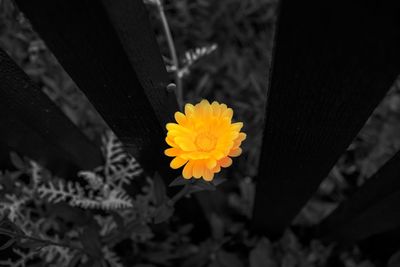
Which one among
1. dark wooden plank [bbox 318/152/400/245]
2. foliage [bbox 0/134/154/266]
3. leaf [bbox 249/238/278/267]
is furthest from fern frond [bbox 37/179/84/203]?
dark wooden plank [bbox 318/152/400/245]

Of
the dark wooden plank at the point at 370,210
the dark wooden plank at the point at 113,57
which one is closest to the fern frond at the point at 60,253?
the dark wooden plank at the point at 113,57

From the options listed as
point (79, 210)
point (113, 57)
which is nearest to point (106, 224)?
point (79, 210)

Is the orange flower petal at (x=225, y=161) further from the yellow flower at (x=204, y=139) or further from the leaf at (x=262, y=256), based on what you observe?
the leaf at (x=262, y=256)

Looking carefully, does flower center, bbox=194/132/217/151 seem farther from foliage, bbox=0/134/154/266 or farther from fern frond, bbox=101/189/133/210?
fern frond, bbox=101/189/133/210

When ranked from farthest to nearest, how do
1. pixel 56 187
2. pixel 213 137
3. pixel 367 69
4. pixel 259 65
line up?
pixel 259 65, pixel 56 187, pixel 213 137, pixel 367 69

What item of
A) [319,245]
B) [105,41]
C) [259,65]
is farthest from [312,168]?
[259,65]

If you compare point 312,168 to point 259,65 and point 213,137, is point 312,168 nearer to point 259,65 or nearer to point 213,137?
point 213,137

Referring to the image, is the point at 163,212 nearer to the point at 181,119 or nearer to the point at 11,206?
the point at 181,119
